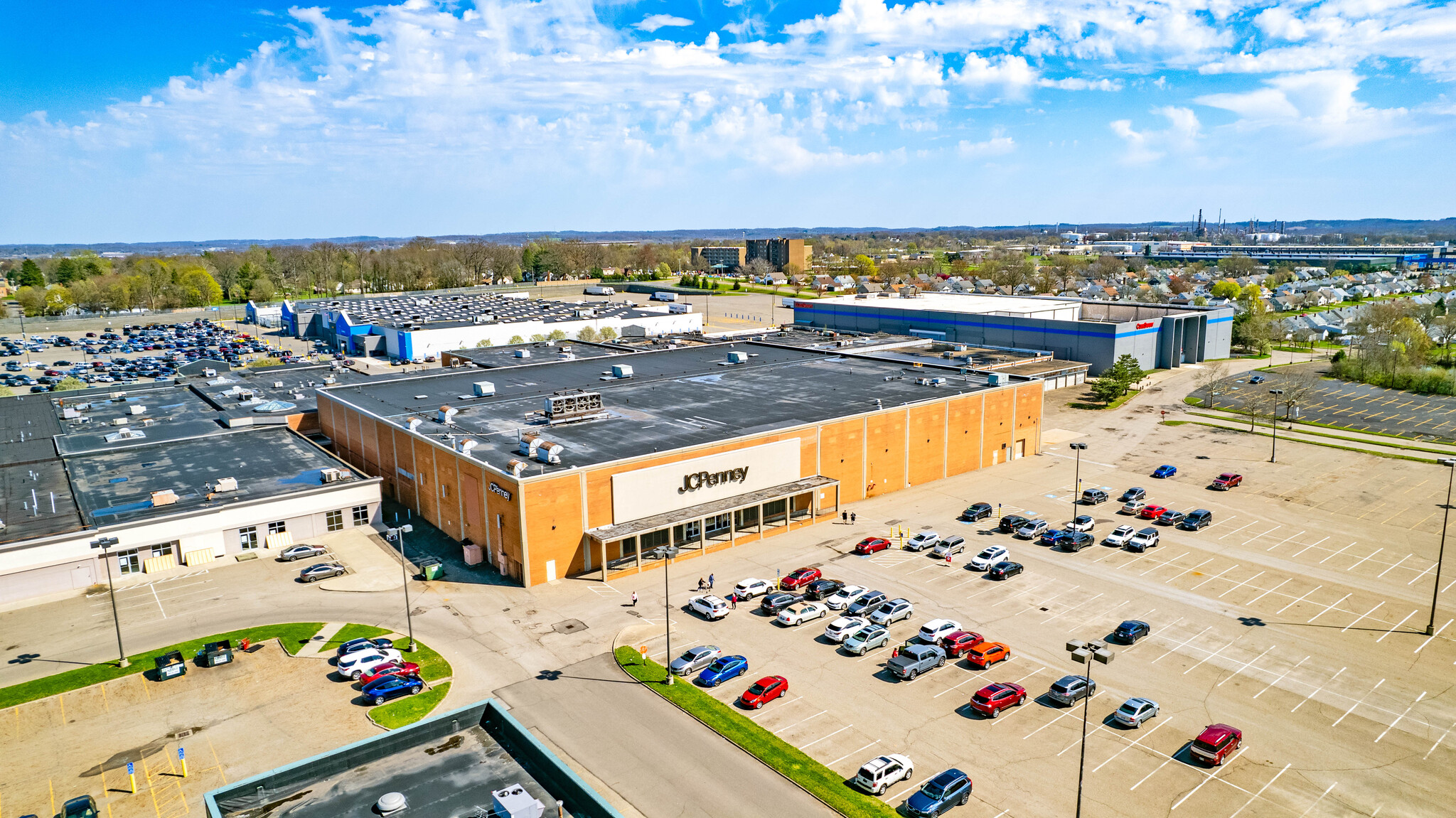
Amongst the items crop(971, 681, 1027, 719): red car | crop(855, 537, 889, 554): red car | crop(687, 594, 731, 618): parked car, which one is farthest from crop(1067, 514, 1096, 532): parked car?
crop(687, 594, 731, 618): parked car

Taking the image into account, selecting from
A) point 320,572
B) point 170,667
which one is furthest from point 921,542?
point 170,667

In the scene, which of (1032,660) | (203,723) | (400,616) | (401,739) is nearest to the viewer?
(401,739)

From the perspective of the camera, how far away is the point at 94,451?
188 feet

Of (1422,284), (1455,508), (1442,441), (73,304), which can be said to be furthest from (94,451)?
(1422,284)

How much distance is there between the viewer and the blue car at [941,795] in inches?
987

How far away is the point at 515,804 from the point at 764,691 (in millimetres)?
16061

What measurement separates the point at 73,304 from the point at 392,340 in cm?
10305

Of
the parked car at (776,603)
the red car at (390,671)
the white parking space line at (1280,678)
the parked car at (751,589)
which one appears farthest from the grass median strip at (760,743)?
the white parking space line at (1280,678)

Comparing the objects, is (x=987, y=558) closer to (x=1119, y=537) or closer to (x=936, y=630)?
(x=1119, y=537)

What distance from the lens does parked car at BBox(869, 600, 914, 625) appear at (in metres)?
37.9

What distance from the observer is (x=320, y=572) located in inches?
1725

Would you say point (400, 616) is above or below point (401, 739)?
below

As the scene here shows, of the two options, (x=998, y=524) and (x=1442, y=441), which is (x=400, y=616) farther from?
(x=1442, y=441)

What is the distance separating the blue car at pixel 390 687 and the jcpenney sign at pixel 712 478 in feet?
58.8
